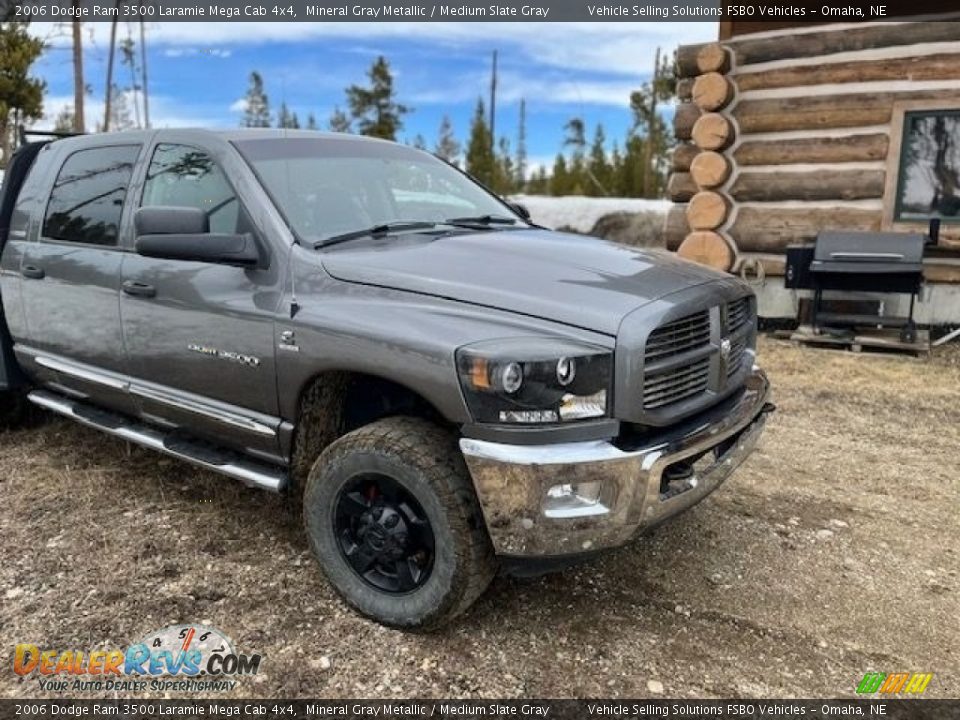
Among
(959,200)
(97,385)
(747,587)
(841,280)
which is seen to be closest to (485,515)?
(747,587)

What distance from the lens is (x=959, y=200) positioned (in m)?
8.57

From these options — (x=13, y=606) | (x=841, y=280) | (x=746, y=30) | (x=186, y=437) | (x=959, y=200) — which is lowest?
(x=13, y=606)

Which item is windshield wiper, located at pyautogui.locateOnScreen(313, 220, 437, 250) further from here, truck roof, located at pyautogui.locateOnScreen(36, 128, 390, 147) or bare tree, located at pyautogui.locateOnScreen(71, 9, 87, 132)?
bare tree, located at pyautogui.locateOnScreen(71, 9, 87, 132)

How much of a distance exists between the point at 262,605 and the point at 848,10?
9220 millimetres

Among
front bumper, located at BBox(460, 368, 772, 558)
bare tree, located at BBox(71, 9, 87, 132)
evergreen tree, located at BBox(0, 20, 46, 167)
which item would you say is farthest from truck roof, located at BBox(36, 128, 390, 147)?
bare tree, located at BBox(71, 9, 87, 132)

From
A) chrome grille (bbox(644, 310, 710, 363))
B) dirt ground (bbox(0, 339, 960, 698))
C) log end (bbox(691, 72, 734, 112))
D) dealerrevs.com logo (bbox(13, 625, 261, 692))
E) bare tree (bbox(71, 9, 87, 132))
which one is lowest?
dealerrevs.com logo (bbox(13, 625, 261, 692))

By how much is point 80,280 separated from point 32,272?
→ 613 millimetres

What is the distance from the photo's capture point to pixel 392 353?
2.74 m

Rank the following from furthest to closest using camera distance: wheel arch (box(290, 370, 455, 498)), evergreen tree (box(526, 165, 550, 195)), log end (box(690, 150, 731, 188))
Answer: evergreen tree (box(526, 165, 550, 195))
log end (box(690, 150, 731, 188))
wheel arch (box(290, 370, 455, 498))

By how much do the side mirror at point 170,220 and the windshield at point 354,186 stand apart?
1.17 feet

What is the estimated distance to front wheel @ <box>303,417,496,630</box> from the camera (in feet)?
8.84

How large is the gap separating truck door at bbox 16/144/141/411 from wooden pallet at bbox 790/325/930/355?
708 centimetres

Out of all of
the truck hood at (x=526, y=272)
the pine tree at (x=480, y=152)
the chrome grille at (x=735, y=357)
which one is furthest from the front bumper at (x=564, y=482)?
the pine tree at (x=480, y=152)

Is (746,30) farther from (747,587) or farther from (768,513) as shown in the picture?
(747,587)
